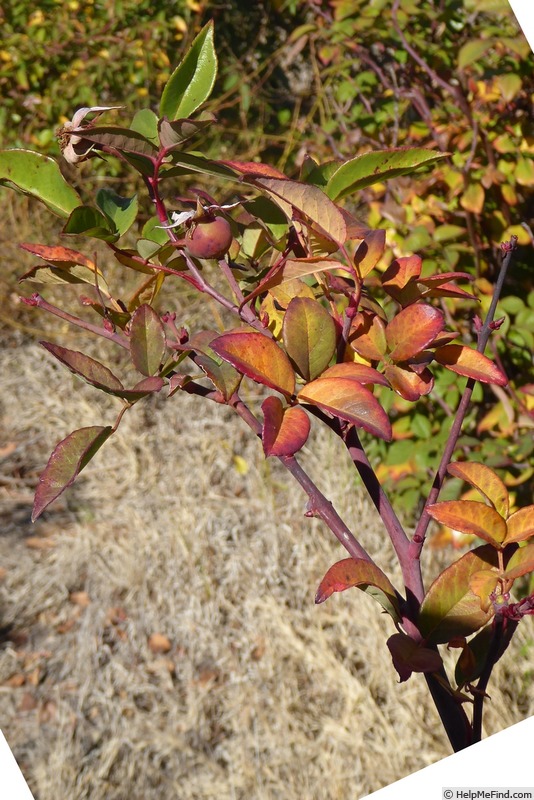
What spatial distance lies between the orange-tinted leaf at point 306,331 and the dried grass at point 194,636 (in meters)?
1.43

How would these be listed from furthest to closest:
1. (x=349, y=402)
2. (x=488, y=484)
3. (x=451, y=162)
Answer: (x=451, y=162) < (x=488, y=484) < (x=349, y=402)

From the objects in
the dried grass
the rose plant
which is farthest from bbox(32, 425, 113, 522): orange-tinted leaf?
the dried grass

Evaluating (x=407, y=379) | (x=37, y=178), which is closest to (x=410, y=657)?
(x=407, y=379)

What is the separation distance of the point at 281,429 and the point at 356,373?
6cm

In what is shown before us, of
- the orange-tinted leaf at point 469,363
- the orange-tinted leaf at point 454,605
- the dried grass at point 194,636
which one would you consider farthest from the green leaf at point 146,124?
the dried grass at point 194,636

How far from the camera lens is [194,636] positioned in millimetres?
1950

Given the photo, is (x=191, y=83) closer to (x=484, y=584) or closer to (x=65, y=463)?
(x=65, y=463)

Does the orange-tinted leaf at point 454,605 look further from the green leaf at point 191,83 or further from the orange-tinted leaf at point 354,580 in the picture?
the green leaf at point 191,83

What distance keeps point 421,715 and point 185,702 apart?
20.7 inches

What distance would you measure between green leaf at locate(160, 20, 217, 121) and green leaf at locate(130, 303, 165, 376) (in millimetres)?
128

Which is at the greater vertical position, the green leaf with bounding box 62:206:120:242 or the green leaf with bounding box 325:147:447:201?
the green leaf with bounding box 325:147:447:201

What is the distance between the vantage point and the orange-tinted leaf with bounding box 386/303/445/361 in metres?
0.44

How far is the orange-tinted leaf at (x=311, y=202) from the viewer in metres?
0.42

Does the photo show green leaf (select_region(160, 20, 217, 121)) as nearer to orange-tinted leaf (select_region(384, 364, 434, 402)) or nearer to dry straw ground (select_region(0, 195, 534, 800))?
orange-tinted leaf (select_region(384, 364, 434, 402))
